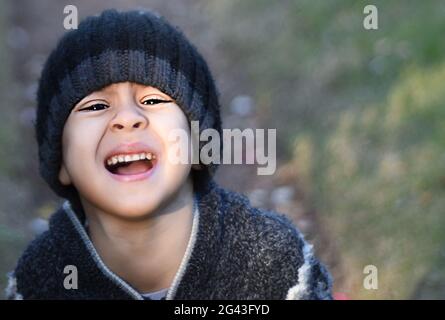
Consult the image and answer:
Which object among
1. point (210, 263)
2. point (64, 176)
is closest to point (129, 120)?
point (64, 176)

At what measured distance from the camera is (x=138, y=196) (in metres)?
1.79

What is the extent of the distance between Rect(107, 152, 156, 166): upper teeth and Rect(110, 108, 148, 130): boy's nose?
6cm

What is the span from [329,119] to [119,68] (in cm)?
145

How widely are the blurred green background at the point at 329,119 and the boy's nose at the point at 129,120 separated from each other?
31.8 inches

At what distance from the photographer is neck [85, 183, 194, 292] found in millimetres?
1876

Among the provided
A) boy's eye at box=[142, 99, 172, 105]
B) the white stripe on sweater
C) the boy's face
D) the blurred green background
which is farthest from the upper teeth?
the blurred green background

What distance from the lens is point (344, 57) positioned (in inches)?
130

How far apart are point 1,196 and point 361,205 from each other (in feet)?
3.98

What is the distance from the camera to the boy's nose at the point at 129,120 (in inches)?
69.7

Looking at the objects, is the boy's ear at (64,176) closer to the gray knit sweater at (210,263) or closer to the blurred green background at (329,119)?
the gray knit sweater at (210,263)
